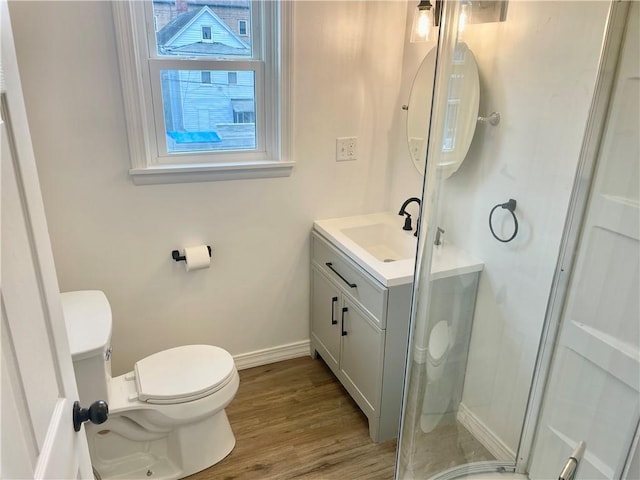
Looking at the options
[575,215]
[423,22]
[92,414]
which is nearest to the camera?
[92,414]

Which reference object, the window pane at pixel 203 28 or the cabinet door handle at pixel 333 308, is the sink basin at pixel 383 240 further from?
the window pane at pixel 203 28

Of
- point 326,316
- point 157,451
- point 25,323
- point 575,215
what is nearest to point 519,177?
point 575,215

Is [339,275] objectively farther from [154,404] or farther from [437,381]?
[154,404]

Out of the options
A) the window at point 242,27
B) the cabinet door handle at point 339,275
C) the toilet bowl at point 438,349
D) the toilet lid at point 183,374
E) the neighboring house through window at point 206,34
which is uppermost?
the window at point 242,27

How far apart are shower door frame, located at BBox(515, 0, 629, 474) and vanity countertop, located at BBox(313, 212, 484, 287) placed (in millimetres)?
352

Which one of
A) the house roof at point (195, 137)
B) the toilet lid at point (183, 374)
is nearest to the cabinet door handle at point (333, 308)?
the toilet lid at point (183, 374)

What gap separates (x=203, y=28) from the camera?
2076 millimetres

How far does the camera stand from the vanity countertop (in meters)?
1.85

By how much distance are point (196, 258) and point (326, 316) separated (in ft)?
2.37

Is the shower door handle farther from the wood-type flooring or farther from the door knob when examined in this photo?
the door knob

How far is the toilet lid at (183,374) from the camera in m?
1.80

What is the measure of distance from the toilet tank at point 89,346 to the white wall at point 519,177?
1357 millimetres

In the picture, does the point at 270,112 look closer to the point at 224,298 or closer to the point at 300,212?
the point at 300,212

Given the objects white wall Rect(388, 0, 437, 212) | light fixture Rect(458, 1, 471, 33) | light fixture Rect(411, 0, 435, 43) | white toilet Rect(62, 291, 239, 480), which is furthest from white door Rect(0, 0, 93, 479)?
white wall Rect(388, 0, 437, 212)
